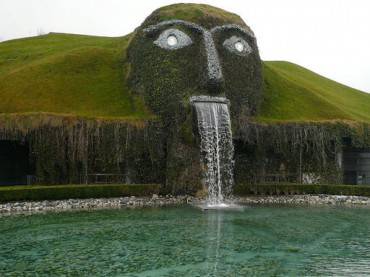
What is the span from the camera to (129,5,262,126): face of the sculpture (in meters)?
38.8

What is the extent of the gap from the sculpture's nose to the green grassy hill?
17.5 feet

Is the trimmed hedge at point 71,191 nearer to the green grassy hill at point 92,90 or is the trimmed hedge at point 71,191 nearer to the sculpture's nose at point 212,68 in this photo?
the green grassy hill at point 92,90

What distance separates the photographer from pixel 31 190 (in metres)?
28.7

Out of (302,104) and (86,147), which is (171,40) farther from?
(302,104)

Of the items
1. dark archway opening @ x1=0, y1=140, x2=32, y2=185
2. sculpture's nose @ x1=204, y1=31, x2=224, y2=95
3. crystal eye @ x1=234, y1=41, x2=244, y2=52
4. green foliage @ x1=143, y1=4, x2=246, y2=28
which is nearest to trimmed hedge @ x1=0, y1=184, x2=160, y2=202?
dark archway opening @ x1=0, y1=140, x2=32, y2=185

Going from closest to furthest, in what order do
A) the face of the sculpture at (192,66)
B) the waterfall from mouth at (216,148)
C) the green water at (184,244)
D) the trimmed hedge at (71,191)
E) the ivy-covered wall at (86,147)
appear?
the green water at (184,244), the trimmed hedge at (71,191), the waterfall from mouth at (216,148), the ivy-covered wall at (86,147), the face of the sculpture at (192,66)

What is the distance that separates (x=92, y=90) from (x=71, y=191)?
1638 cm

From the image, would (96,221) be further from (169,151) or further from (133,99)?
(133,99)

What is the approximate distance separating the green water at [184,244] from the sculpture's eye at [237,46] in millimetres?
19083

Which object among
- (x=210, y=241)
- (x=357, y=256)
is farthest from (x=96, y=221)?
(x=357, y=256)

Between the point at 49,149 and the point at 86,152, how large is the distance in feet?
8.28

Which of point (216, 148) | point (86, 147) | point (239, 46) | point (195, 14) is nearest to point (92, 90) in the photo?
point (86, 147)

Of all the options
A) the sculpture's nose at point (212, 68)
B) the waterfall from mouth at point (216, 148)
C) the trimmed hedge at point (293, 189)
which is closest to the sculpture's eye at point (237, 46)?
the sculpture's nose at point (212, 68)

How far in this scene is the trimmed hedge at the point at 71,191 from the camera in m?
28.2
